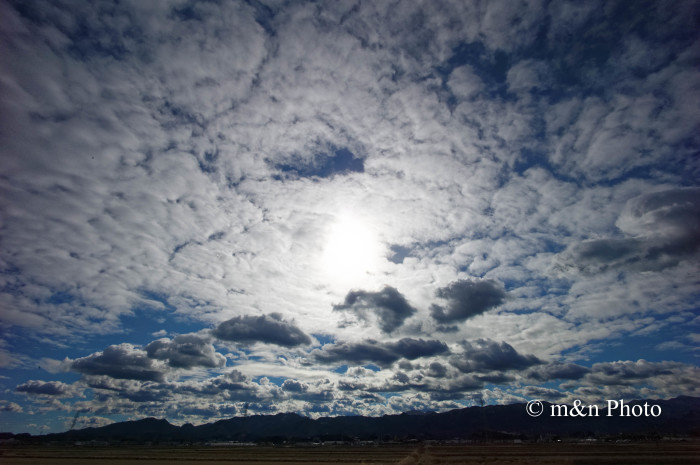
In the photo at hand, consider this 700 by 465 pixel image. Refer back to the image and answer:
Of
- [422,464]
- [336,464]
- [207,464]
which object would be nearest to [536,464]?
[422,464]

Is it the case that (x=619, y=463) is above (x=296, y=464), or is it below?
above

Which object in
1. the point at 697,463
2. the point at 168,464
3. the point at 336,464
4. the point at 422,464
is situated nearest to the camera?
the point at 697,463

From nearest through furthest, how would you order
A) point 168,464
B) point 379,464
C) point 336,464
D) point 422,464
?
point 422,464, point 379,464, point 336,464, point 168,464

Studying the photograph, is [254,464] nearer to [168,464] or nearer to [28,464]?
[168,464]

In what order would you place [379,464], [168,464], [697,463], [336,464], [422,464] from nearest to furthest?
[697,463], [422,464], [379,464], [336,464], [168,464]

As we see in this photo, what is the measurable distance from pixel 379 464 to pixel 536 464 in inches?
1135

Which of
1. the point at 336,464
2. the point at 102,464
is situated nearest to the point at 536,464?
the point at 336,464

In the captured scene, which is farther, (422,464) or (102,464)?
(102,464)

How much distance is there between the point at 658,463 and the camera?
55.9m

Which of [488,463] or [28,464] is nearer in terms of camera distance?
[488,463]

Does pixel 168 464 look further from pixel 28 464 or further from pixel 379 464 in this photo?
pixel 379 464

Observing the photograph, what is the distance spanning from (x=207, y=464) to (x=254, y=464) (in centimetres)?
1072

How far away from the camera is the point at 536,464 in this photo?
187 ft

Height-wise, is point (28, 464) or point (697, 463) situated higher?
point (697, 463)
